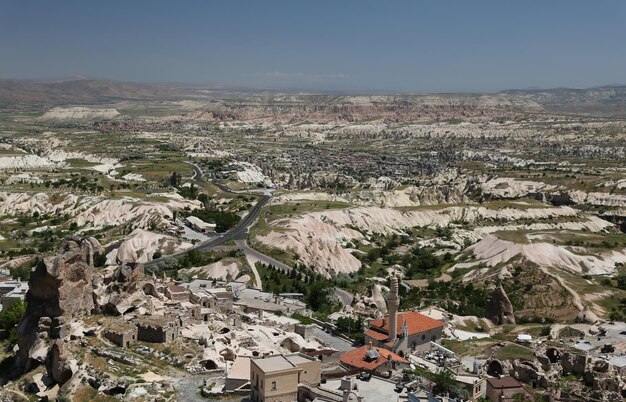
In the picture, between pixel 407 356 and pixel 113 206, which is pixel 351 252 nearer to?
pixel 113 206

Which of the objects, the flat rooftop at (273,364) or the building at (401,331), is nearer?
the flat rooftop at (273,364)

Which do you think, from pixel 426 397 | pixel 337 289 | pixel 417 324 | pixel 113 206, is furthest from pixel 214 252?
pixel 426 397

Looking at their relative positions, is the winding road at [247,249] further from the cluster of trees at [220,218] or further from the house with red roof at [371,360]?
the house with red roof at [371,360]

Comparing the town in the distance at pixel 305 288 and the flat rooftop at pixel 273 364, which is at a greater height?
the flat rooftop at pixel 273 364

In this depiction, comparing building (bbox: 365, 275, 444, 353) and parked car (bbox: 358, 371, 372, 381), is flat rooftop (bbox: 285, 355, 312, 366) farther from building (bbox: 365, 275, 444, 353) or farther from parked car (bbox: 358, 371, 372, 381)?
building (bbox: 365, 275, 444, 353)

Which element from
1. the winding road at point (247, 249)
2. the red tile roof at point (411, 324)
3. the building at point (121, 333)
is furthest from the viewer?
the winding road at point (247, 249)

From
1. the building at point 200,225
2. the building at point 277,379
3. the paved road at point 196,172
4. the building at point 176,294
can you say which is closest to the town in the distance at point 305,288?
the building at point 277,379
